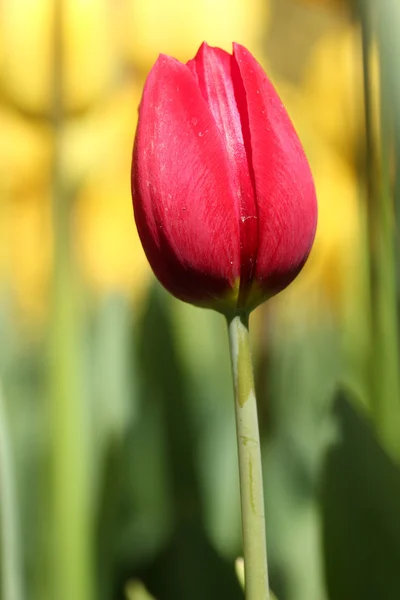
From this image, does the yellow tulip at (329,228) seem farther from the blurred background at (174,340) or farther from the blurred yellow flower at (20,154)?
the blurred yellow flower at (20,154)

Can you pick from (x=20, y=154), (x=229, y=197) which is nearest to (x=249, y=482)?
(x=229, y=197)

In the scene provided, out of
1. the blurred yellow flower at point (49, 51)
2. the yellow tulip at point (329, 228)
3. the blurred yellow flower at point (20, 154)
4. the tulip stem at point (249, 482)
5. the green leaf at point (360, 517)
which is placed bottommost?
the green leaf at point (360, 517)

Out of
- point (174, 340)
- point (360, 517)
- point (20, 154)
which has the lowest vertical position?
point (360, 517)

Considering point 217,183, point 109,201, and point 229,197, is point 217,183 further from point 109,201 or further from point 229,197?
point 109,201

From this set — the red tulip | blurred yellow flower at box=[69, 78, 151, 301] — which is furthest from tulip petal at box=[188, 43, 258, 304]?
blurred yellow flower at box=[69, 78, 151, 301]

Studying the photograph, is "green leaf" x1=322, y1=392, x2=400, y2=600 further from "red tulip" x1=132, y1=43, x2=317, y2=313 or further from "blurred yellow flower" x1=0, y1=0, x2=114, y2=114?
"blurred yellow flower" x1=0, y1=0, x2=114, y2=114

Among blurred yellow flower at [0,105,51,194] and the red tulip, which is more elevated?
blurred yellow flower at [0,105,51,194]

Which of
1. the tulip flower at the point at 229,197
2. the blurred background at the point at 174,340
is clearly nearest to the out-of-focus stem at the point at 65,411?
the blurred background at the point at 174,340
